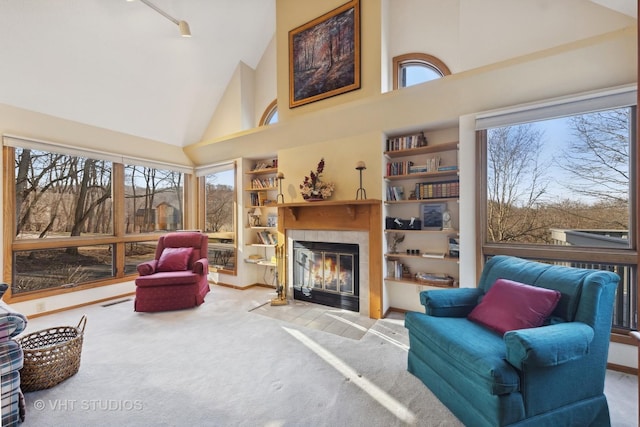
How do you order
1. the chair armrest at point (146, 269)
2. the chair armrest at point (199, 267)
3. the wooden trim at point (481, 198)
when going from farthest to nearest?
1. the chair armrest at point (199, 267)
2. the chair armrest at point (146, 269)
3. the wooden trim at point (481, 198)

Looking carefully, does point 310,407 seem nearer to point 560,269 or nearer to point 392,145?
point 560,269

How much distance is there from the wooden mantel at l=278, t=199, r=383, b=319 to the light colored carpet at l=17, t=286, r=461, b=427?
0.43 meters

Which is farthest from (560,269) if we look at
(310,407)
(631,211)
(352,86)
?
(352,86)

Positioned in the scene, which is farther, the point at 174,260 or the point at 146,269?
the point at 174,260

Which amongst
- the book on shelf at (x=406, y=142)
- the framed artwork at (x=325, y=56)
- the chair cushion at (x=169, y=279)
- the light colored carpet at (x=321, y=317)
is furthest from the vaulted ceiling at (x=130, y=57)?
the light colored carpet at (x=321, y=317)

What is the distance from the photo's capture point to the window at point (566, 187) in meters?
2.25

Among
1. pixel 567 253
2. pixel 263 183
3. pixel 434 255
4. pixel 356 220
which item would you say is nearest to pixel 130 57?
pixel 263 183

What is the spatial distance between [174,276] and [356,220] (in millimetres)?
2470

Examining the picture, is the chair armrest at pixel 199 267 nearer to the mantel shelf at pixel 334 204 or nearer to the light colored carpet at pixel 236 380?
the light colored carpet at pixel 236 380

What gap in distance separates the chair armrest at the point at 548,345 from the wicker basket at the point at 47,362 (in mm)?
2953

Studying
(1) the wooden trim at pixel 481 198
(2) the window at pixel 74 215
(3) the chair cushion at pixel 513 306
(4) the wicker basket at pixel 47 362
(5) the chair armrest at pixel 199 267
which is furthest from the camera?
(5) the chair armrest at pixel 199 267

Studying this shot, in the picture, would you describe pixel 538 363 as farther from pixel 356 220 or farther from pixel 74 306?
pixel 74 306

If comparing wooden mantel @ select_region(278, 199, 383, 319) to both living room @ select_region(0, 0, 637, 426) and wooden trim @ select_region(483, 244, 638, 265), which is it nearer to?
living room @ select_region(0, 0, 637, 426)

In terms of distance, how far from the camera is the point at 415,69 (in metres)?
3.42
